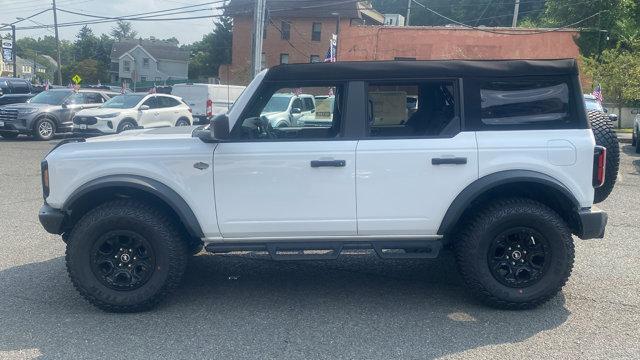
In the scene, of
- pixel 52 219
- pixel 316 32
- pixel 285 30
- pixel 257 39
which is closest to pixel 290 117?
pixel 52 219

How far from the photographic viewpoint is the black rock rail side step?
4.84 m

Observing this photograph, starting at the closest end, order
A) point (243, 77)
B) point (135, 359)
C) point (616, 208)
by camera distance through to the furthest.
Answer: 1. point (135, 359)
2. point (616, 208)
3. point (243, 77)

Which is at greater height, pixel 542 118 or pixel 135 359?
pixel 542 118

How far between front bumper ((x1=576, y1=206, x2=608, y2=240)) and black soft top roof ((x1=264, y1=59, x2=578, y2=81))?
1.14m

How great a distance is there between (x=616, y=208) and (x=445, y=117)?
5383 millimetres

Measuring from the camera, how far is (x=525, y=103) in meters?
4.87

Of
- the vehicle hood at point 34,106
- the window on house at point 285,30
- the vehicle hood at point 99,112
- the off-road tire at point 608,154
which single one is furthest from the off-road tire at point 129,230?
the window on house at point 285,30

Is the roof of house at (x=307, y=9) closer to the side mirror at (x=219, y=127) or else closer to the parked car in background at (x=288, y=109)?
the parked car in background at (x=288, y=109)

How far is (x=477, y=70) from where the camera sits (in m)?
4.86

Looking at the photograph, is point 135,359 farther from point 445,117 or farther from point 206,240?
point 445,117

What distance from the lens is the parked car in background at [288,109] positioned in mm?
5285

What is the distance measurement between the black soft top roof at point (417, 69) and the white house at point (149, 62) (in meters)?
79.9

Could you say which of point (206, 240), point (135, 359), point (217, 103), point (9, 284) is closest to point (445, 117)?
point (206, 240)

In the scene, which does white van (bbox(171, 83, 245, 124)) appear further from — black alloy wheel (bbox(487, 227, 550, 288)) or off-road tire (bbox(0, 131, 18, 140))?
black alloy wheel (bbox(487, 227, 550, 288))
